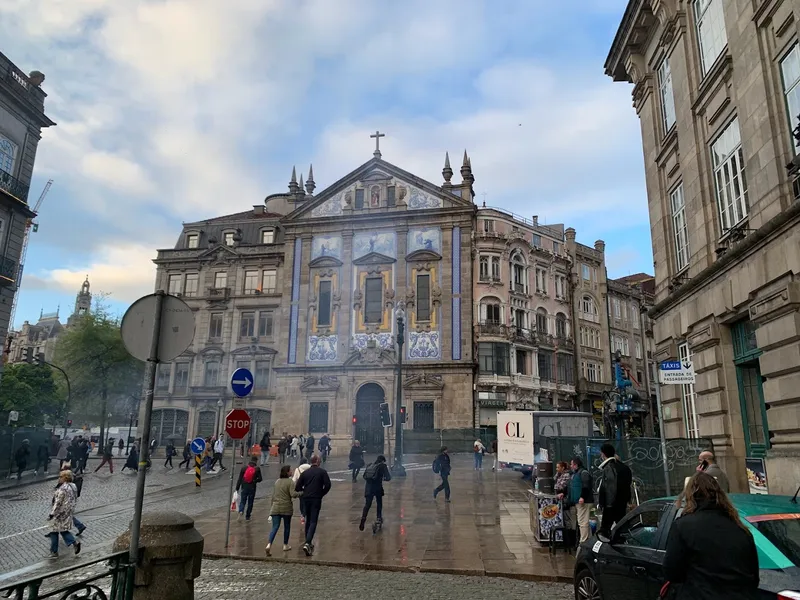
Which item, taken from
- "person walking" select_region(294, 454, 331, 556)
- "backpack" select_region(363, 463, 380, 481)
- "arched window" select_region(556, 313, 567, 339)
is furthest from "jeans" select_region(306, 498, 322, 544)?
"arched window" select_region(556, 313, 567, 339)

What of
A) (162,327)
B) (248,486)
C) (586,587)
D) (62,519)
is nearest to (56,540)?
(62,519)

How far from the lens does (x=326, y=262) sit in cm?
4503

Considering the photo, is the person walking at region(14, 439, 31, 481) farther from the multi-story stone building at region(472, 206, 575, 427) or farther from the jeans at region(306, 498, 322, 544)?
the multi-story stone building at region(472, 206, 575, 427)

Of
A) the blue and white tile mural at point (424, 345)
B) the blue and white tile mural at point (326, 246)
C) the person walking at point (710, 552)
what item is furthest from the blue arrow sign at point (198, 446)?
the blue and white tile mural at point (326, 246)

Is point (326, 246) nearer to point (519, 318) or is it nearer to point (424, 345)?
point (424, 345)

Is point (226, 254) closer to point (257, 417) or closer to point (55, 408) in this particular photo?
point (257, 417)

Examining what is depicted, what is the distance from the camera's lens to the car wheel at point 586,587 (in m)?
6.20

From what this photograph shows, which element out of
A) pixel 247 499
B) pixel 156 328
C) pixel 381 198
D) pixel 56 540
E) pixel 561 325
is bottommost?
pixel 56 540

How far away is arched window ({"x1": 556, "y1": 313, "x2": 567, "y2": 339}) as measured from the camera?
4785 centimetres

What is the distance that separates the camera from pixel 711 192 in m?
14.3

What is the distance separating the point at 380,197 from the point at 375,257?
16.2 ft

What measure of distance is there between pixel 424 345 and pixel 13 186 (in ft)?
84.6

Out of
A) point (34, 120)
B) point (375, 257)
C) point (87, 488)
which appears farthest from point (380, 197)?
point (87, 488)

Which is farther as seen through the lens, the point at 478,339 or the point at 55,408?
the point at 55,408
